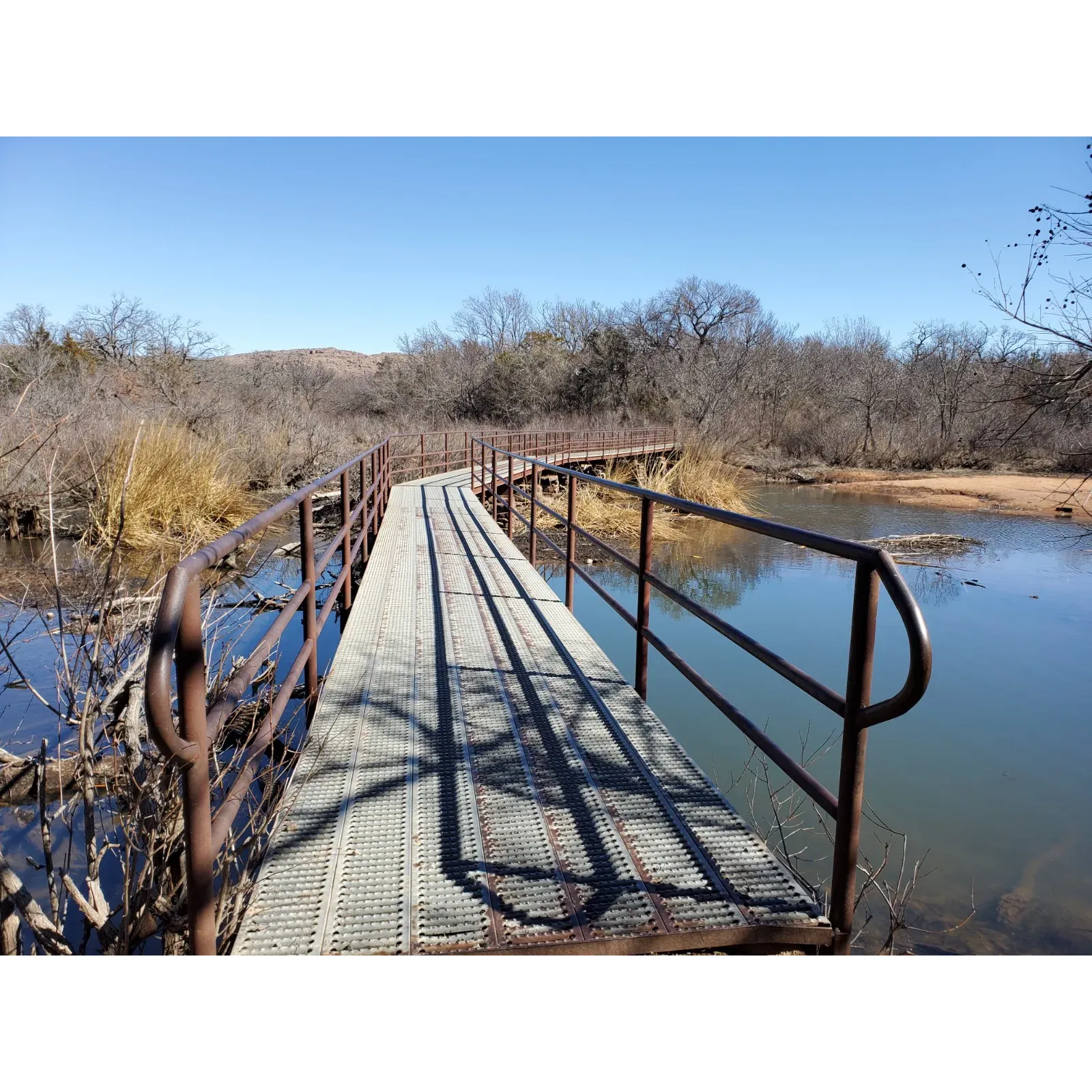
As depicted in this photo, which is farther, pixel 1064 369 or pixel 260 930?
pixel 1064 369

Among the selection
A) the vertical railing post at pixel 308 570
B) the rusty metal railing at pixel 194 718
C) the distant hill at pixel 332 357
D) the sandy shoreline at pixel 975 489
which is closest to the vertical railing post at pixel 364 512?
the vertical railing post at pixel 308 570

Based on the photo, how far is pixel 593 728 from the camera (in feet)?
9.77

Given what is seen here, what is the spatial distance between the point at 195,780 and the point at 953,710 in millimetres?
6831

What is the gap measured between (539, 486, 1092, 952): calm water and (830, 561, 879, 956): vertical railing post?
2.52 meters

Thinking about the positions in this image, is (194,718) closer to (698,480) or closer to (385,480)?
(385,480)

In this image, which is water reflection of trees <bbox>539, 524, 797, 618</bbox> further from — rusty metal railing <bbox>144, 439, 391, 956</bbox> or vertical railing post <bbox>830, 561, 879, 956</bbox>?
rusty metal railing <bbox>144, 439, 391, 956</bbox>

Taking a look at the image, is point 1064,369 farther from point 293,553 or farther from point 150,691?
point 293,553

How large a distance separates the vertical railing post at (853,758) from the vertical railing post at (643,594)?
4.57 feet

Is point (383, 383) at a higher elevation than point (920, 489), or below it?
higher

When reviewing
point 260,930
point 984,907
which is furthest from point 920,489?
point 260,930

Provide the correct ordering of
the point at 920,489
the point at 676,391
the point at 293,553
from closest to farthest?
the point at 293,553 → the point at 920,489 → the point at 676,391

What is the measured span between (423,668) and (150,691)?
242 centimetres

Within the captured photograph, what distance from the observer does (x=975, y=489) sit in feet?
79.4

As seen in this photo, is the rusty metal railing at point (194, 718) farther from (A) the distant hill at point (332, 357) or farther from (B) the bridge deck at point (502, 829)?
(A) the distant hill at point (332, 357)
